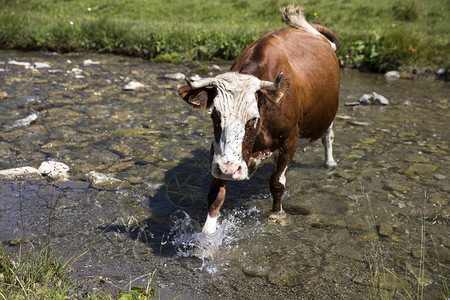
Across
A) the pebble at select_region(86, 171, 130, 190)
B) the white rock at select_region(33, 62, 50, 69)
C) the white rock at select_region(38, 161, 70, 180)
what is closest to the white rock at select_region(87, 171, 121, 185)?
the pebble at select_region(86, 171, 130, 190)

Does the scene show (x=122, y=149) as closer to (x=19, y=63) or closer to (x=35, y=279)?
(x=35, y=279)

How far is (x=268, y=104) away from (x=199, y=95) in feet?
2.27

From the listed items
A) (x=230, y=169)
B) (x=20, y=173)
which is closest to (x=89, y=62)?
(x=20, y=173)

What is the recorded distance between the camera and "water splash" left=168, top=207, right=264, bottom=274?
422 cm

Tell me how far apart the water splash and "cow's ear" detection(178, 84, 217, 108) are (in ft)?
4.19

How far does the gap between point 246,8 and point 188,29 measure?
24.8 feet

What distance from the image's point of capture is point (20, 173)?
5.49 meters

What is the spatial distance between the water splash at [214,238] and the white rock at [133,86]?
5.92 m

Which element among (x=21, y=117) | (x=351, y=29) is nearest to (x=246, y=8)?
(x=351, y=29)

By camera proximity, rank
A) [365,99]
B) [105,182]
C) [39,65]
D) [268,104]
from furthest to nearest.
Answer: [39,65], [365,99], [105,182], [268,104]

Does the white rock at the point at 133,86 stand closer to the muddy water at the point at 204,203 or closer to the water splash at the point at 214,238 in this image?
the muddy water at the point at 204,203

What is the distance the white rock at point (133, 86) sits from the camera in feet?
33.3

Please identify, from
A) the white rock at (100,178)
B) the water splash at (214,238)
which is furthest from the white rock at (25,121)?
the water splash at (214,238)

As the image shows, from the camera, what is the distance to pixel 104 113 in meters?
8.38
